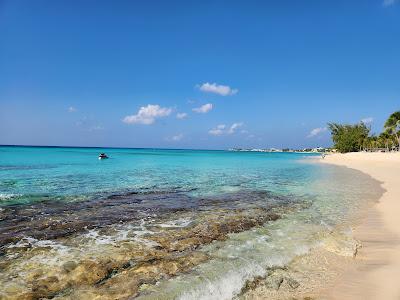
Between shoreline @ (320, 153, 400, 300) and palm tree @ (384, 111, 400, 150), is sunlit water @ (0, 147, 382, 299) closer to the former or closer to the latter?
shoreline @ (320, 153, 400, 300)

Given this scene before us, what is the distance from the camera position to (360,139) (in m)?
104

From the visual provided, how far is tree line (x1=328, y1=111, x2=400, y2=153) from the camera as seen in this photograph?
89188 millimetres

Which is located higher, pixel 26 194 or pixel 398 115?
pixel 398 115

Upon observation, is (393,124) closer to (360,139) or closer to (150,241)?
(360,139)

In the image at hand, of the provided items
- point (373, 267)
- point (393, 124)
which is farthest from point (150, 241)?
point (393, 124)

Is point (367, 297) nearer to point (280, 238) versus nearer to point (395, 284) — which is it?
point (395, 284)

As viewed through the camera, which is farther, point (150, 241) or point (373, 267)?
point (150, 241)

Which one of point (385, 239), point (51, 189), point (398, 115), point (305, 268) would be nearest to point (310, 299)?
point (305, 268)

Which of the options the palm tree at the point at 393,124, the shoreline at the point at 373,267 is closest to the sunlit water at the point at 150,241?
the shoreline at the point at 373,267

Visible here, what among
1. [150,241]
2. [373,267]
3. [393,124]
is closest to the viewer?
[373,267]

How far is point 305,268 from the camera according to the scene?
6953 mm

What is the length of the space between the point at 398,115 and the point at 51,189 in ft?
283

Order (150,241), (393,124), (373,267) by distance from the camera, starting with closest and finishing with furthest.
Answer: (373,267), (150,241), (393,124)

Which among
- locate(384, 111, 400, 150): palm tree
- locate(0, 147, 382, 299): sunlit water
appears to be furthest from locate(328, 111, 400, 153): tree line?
locate(0, 147, 382, 299): sunlit water
